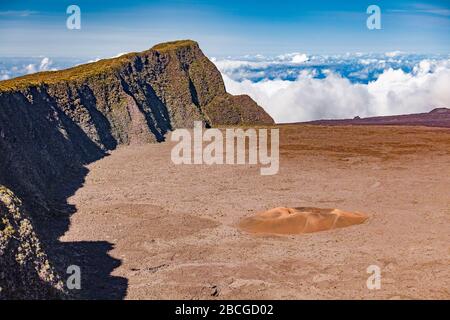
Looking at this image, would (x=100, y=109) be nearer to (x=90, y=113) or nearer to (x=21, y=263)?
(x=90, y=113)

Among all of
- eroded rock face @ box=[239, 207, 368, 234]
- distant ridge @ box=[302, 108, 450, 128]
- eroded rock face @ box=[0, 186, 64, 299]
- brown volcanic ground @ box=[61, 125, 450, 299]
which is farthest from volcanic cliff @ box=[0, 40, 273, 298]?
distant ridge @ box=[302, 108, 450, 128]

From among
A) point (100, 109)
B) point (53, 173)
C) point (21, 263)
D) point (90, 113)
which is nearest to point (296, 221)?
point (21, 263)

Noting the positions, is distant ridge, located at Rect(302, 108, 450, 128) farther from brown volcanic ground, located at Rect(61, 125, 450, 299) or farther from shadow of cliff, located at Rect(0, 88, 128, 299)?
shadow of cliff, located at Rect(0, 88, 128, 299)

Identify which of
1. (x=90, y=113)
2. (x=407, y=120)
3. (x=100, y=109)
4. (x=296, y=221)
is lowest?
(x=296, y=221)

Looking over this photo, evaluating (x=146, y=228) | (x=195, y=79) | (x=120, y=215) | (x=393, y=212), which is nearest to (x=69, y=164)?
(x=120, y=215)

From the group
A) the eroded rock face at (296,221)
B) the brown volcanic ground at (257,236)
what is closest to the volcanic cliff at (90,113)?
the brown volcanic ground at (257,236)

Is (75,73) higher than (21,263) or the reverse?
higher

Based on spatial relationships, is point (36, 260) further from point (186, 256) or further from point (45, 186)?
point (45, 186)
